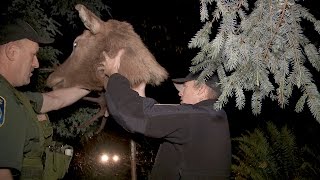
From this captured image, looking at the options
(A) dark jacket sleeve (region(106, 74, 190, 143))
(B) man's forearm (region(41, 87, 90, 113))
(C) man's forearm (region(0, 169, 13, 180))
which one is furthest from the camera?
(B) man's forearm (region(41, 87, 90, 113))

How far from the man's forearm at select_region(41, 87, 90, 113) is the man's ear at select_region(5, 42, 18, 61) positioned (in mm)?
682

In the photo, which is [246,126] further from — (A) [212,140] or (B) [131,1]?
(A) [212,140]

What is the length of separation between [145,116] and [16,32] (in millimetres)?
1560

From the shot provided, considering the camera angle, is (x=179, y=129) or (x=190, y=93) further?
(x=190, y=93)

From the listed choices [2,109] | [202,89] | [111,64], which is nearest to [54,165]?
[2,109]

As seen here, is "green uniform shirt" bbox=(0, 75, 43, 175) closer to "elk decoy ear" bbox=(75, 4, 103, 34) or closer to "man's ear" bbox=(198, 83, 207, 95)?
"elk decoy ear" bbox=(75, 4, 103, 34)

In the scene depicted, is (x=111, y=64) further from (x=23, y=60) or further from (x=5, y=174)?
(x=5, y=174)

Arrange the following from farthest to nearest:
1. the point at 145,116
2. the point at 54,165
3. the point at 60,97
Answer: the point at 60,97, the point at 54,165, the point at 145,116

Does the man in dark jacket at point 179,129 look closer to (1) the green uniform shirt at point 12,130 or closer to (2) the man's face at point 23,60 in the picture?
(1) the green uniform shirt at point 12,130

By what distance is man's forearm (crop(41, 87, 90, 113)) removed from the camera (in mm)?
3926

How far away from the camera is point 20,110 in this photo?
296 centimetres

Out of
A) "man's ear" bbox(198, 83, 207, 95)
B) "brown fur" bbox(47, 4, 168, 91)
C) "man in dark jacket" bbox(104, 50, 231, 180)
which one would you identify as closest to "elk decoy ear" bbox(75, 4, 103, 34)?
"brown fur" bbox(47, 4, 168, 91)

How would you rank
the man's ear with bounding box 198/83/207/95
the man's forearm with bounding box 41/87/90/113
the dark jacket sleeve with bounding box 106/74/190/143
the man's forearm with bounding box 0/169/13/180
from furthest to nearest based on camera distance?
1. the man's forearm with bounding box 41/87/90/113
2. the man's ear with bounding box 198/83/207/95
3. the dark jacket sleeve with bounding box 106/74/190/143
4. the man's forearm with bounding box 0/169/13/180

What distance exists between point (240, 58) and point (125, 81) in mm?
1125
